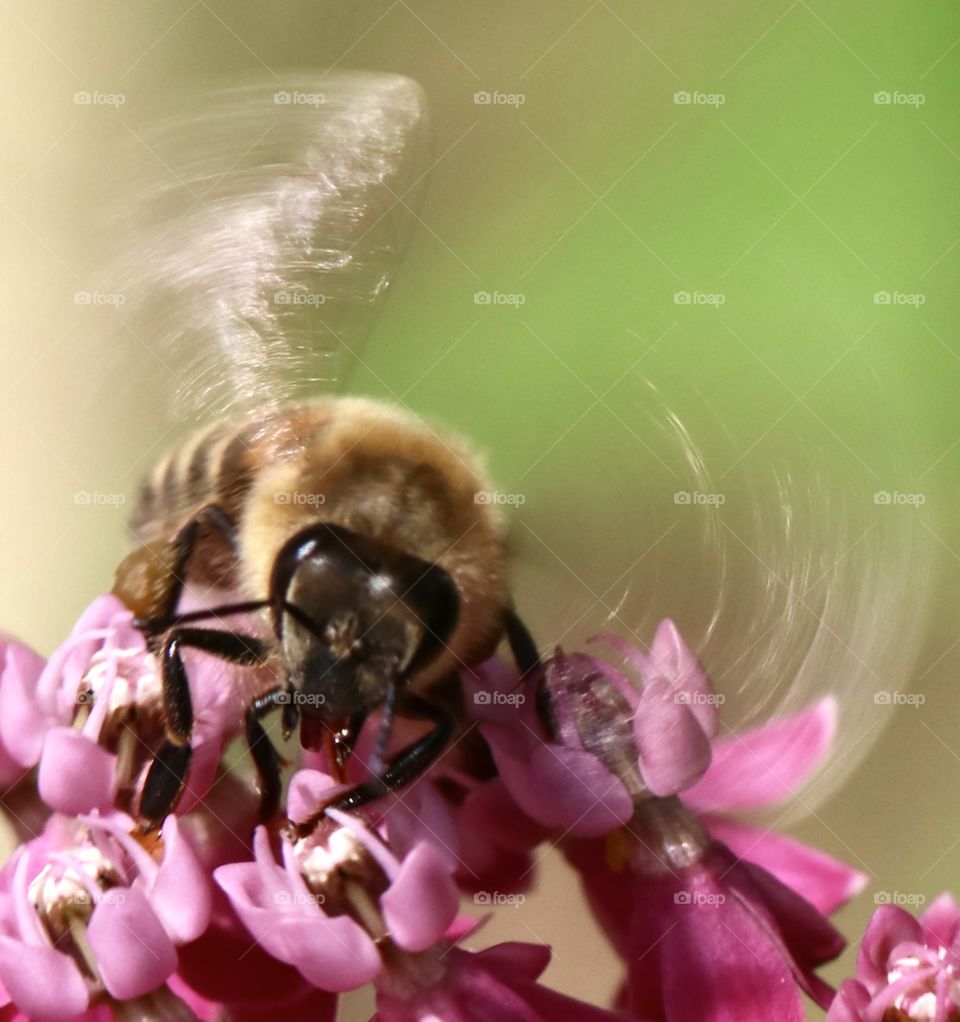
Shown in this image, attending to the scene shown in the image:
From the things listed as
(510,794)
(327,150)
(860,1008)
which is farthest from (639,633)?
(327,150)

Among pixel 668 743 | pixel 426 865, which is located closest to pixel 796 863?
pixel 668 743

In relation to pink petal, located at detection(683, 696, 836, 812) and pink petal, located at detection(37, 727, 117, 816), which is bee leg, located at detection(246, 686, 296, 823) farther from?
pink petal, located at detection(683, 696, 836, 812)

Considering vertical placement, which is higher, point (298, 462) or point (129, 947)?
point (298, 462)

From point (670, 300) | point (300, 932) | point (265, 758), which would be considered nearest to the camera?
point (300, 932)

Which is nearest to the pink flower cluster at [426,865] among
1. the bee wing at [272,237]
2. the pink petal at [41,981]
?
the pink petal at [41,981]

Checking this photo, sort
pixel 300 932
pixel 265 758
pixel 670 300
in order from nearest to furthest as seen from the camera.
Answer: pixel 300 932 < pixel 265 758 < pixel 670 300

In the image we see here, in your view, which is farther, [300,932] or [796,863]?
[796,863]

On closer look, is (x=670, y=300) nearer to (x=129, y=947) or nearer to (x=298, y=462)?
(x=298, y=462)

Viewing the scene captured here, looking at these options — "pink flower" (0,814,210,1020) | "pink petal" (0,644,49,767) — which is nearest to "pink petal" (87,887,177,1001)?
"pink flower" (0,814,210,1020)

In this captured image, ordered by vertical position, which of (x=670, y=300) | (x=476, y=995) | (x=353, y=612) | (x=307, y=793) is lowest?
(x=476, y=995)
